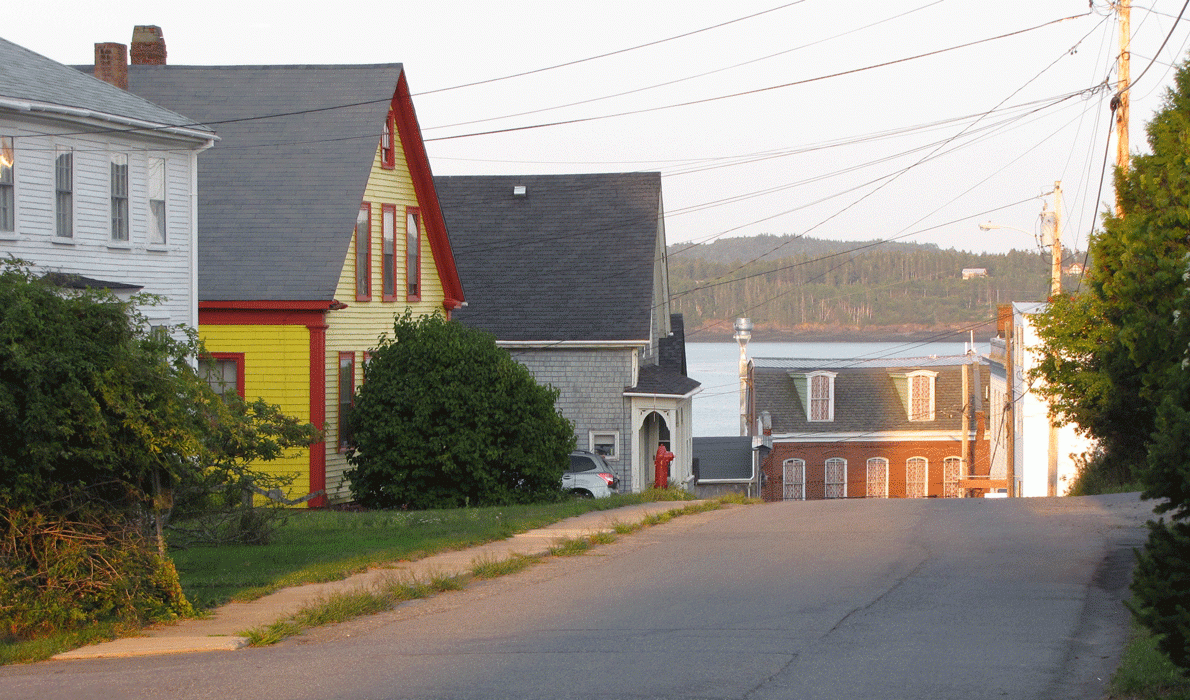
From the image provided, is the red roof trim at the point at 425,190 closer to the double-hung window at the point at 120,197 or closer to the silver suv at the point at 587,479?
the silver suv at the point at 587,479

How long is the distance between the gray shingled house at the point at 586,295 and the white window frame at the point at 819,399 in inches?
437

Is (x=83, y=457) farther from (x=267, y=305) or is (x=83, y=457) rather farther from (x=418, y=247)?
(x=418, y=247)

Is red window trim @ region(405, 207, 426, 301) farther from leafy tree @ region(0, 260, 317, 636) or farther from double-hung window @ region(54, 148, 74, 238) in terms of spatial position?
leafy tree @ region(0, 260, 317, 636)

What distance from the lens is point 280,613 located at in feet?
34.3

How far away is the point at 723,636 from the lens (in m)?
9.60

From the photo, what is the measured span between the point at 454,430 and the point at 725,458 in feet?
84.4

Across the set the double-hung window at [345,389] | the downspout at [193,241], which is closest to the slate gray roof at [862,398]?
the double-hung window at [345,389]

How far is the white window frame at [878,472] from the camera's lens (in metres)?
46.3

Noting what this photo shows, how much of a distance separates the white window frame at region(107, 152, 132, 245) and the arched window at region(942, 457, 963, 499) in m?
34.9

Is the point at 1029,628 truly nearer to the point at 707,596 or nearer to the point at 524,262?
the point at 707,596

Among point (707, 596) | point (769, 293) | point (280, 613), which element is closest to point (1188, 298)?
point (707, 596)

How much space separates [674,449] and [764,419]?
13359mm

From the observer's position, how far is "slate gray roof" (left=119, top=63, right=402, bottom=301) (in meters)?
23.9

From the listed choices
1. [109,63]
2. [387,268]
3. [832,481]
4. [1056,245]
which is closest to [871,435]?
[832,481]
